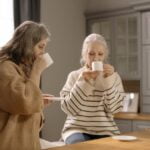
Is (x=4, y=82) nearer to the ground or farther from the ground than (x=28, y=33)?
nearer to the ground

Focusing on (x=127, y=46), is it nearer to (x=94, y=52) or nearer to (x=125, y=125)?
(x=125, y=125)

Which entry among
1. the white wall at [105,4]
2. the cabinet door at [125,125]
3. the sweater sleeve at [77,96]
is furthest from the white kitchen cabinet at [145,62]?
the sweater sleeve at [77,96]

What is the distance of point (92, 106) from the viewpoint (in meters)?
2.40

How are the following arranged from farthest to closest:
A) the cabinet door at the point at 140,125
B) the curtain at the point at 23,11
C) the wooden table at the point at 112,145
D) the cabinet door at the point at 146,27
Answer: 1. the cabinet door at the point at 146,27
2. the curtain at the point at 23,11
3. the cabinet door at the point at 140,125
4. the wooden table at the point at 112,145

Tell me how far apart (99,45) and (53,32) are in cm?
→ 255

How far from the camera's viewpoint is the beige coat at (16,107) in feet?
5.78

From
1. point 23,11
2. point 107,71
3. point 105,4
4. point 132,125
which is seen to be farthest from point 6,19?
point 107,71

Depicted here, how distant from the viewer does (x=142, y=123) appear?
4.18m

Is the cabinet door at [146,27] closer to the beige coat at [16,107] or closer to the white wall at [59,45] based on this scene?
the white wall at [59,45]

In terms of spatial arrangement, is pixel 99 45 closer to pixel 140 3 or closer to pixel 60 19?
pixel 140 3

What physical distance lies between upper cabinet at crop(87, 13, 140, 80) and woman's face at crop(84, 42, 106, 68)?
2.25 meters

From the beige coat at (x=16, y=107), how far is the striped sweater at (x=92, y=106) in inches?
20.9

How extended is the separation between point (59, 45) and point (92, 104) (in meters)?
2.70

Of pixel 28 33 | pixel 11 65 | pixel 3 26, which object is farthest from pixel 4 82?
pixel 3 26
